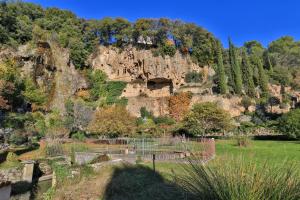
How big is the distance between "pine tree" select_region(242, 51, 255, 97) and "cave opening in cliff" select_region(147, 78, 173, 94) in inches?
556

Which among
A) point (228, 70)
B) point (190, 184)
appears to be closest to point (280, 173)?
point (190, 184)

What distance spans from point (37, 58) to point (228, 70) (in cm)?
3217

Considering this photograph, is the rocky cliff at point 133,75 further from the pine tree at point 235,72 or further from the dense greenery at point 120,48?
the pine tree at point 235,72

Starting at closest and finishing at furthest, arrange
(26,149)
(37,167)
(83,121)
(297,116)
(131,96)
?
(37,167)
(26,149)
(297,116)
(83,121)
(131,96)

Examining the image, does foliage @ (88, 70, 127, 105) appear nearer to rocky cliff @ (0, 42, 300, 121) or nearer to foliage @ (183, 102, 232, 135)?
rocky cliff @ (0, 42, 300, 121)

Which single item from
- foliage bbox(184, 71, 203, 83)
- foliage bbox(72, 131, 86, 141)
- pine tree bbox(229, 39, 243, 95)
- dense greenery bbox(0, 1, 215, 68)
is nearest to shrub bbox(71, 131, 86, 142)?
foliage bbox(72, 131, 86, 141)

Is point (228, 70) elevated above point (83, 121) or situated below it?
above

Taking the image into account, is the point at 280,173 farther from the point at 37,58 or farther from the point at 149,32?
the point at 149,32

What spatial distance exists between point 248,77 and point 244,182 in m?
49.2

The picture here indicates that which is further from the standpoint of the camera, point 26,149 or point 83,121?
point 83,121

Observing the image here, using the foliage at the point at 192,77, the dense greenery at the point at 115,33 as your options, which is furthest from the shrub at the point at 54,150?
the foliage at the point at 192,77

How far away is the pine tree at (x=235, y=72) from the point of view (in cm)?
4688

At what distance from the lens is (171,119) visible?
39125 millimetres

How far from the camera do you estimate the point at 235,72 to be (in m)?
47.8
